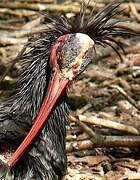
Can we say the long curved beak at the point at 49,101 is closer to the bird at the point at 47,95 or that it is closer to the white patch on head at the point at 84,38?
the bird at the point at 47,95

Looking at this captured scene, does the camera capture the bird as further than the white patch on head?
No

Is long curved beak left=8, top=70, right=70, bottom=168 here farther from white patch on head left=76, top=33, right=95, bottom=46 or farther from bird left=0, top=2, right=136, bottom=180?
white patch on head left=76, top=33, right=95, bottom=46

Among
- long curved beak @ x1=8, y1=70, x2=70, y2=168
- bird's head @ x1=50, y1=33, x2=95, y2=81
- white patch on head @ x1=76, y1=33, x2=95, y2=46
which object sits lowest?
long curved beak @ x1=8, y1=70, x2=70, y2=168

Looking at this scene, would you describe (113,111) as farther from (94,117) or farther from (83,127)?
(83,127)

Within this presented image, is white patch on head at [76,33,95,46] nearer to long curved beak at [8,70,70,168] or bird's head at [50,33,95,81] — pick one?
bird's head at [50,33,95,81]

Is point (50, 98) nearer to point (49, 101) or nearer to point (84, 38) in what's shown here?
point (49, 101)

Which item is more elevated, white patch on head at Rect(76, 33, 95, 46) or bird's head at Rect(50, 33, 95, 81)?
white patch on head at Rect(76, 33, 95, 46)

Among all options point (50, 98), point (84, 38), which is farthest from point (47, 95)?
point (84, 38)

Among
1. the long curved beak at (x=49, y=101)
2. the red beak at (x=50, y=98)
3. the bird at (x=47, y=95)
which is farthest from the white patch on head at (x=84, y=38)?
the long curved beak at (x=49, y=101)

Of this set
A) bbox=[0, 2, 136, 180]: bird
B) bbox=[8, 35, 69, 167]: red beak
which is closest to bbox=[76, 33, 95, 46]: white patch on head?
bbox=[0, 2, 136, 180]: bird
